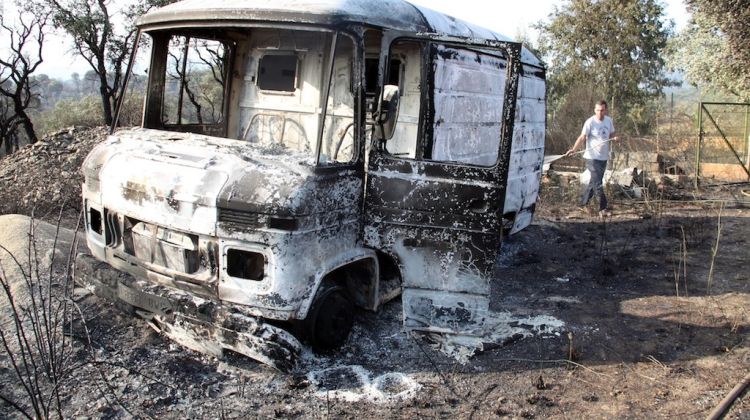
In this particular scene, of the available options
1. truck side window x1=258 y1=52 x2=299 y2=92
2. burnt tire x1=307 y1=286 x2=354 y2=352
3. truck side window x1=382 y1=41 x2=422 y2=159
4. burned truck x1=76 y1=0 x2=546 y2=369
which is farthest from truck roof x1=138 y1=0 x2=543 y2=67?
burnt tire x1=307 y1=286 x2=354 y2=352

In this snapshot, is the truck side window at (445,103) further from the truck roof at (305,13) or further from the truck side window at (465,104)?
the truck roof at (305,13)

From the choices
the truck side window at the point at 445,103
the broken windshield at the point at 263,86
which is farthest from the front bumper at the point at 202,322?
the truck side window at the point at 445,103

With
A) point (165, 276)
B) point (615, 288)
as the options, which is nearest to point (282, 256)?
point (165, 276)

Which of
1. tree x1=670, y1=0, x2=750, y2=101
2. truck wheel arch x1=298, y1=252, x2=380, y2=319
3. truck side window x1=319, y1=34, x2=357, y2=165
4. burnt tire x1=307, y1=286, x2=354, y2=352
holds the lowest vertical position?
burnt tire x1=307, y1=286, x2=354, y2=352

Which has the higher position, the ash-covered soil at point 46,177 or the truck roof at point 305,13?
the truck roof at point 305,13

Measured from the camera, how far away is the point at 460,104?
538 cm

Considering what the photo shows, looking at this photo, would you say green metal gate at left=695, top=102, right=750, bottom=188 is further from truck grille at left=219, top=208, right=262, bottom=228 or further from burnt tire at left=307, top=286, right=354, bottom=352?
truck grille at left=219, top=208, right=262, bottom=228

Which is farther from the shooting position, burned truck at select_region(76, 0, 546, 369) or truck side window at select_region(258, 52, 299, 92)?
truck side window at select_region(258, 52, 299, 92)

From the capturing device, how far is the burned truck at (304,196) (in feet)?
12.1

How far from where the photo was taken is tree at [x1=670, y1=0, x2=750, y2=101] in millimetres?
12578

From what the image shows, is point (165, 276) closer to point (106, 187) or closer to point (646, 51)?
point (106, 187)

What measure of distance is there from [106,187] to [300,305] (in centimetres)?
169

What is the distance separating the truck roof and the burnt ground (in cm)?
233

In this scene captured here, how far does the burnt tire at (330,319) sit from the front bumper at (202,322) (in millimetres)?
372
